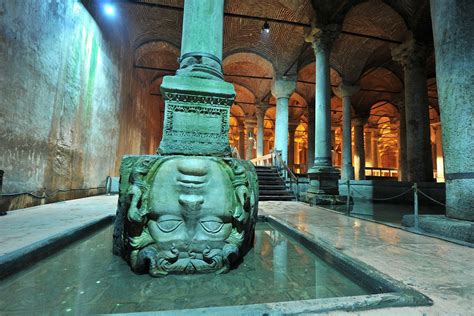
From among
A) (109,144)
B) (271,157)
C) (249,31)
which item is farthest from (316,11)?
(109,144)

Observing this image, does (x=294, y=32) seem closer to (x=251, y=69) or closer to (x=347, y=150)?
(x=251, y=69)

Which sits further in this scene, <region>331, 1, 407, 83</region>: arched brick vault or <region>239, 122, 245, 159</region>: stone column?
<region>239, 122, 245, 159</region>: stone column

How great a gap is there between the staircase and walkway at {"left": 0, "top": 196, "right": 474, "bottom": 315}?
4.48 metres

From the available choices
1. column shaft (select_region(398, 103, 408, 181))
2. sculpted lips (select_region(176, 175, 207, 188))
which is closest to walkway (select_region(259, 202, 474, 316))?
sculpted lips (select_region(176, 175, 207, 188))

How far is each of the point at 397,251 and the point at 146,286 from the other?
8.30 ft

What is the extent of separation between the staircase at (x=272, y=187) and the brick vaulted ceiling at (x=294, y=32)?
596 cm

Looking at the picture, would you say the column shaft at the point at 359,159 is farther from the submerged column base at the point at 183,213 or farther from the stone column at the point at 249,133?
the submerged column base at the point at 183,213

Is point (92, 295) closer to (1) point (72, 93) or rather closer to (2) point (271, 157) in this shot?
(1) point (72, 93)

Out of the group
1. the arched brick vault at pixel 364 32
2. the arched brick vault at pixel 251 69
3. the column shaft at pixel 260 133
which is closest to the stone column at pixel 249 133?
the column shaft at pixel 260 133

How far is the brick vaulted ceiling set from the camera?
9.19m

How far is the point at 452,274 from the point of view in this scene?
6.36 ft

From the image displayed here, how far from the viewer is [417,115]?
8.51 meters

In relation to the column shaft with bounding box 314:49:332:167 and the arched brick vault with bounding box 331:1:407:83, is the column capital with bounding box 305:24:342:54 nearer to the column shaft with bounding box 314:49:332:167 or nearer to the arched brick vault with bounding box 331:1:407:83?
the column shaft with bounding box 314:49:332:167

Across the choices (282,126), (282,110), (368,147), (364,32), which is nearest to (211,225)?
(282,126)
